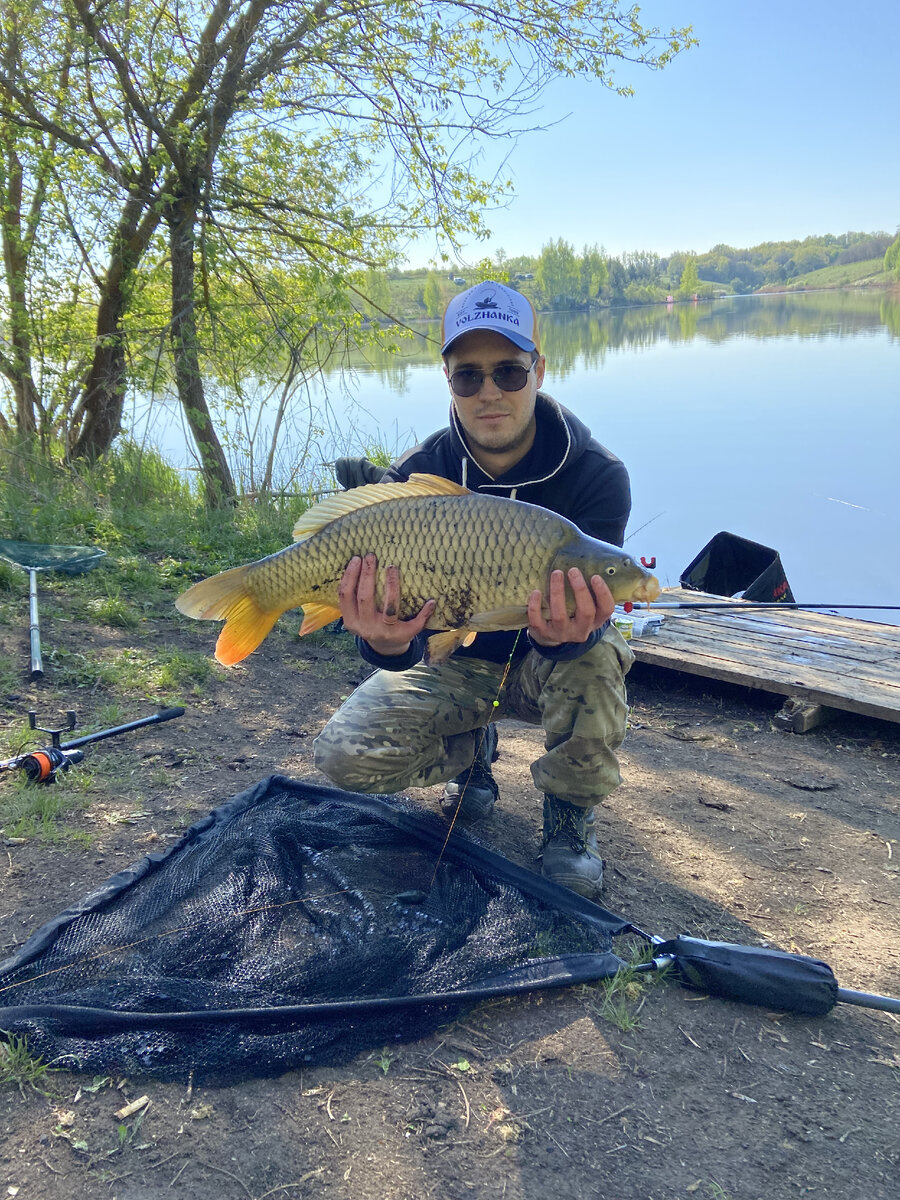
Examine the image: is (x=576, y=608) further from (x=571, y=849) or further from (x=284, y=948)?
(x=284, y=948)

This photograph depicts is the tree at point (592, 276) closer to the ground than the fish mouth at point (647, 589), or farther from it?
farther from it

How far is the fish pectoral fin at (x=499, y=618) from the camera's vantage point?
4.78 feet

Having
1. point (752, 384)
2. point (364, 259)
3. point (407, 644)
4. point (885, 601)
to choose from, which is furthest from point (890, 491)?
point (407, 644)

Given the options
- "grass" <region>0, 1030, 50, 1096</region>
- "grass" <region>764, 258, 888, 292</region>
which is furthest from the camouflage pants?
"grass" <region>764, 258, 888, 292</region>

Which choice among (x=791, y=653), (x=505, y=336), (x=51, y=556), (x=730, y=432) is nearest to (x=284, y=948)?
(x=505, y=336)

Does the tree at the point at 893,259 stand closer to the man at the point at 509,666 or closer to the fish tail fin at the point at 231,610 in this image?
the man at the point at 509,666

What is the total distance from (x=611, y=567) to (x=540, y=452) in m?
0.50

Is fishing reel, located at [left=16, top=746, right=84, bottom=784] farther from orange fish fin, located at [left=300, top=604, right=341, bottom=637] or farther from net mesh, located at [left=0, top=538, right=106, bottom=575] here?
net mesh, located at [left=0, top=538, right=106, bottom=575]

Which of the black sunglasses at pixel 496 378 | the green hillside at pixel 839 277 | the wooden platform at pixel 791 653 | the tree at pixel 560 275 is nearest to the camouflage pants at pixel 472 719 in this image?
the black sunglasses at pixel 496 378

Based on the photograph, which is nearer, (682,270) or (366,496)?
(366,496)

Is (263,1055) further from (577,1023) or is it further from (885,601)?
(885,601)

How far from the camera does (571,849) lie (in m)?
1.69

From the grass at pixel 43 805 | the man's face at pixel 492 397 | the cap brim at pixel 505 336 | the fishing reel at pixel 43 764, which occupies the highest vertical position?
the cap brim at pixel 505 336

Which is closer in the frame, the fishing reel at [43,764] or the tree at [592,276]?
the fishing reel at [43,764]
